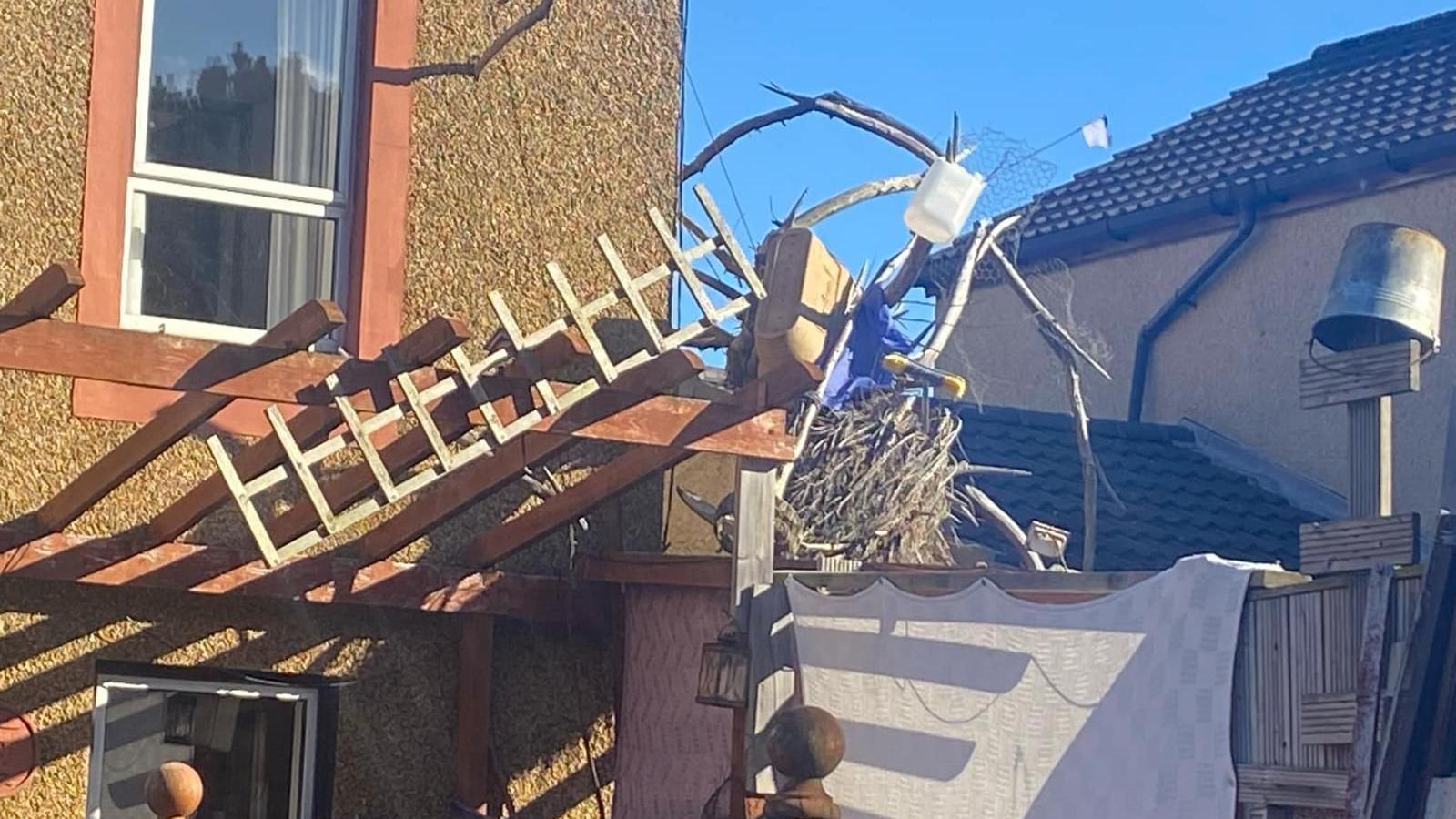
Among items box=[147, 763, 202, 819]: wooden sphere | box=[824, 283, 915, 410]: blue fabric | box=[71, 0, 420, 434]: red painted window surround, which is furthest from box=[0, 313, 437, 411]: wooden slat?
box=[824, 283, 915, 410]: blue fabric

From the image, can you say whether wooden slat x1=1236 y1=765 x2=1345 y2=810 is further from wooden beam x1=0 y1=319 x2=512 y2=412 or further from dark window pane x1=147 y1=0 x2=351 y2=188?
dark window pane x1=147 y1=0 x2=351 y2=188

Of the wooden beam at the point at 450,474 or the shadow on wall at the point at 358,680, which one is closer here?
the wooden beam at the point at 450,474

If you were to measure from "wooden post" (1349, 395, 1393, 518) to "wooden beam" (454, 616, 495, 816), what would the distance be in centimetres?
303

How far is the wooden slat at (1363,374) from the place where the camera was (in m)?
5.32

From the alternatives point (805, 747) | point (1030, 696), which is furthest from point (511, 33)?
point (805, 747)

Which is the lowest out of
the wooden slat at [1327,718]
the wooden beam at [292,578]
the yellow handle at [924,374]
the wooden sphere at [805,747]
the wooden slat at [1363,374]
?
the wooden sphere at [805,747]

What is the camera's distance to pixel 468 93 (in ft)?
24.0

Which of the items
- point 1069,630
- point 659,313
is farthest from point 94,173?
point 1069,630

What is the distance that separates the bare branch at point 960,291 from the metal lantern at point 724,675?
2526mm

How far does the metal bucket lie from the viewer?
559cm

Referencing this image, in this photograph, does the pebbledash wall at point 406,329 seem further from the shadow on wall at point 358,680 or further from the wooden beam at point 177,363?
the wooden beam at point 177,363

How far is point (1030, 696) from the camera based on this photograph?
5.38 meters

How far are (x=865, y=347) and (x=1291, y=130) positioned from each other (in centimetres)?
493

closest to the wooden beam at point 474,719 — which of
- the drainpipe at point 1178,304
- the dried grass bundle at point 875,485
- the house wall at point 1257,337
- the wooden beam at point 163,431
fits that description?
the dried grass bundle at point 875,485
